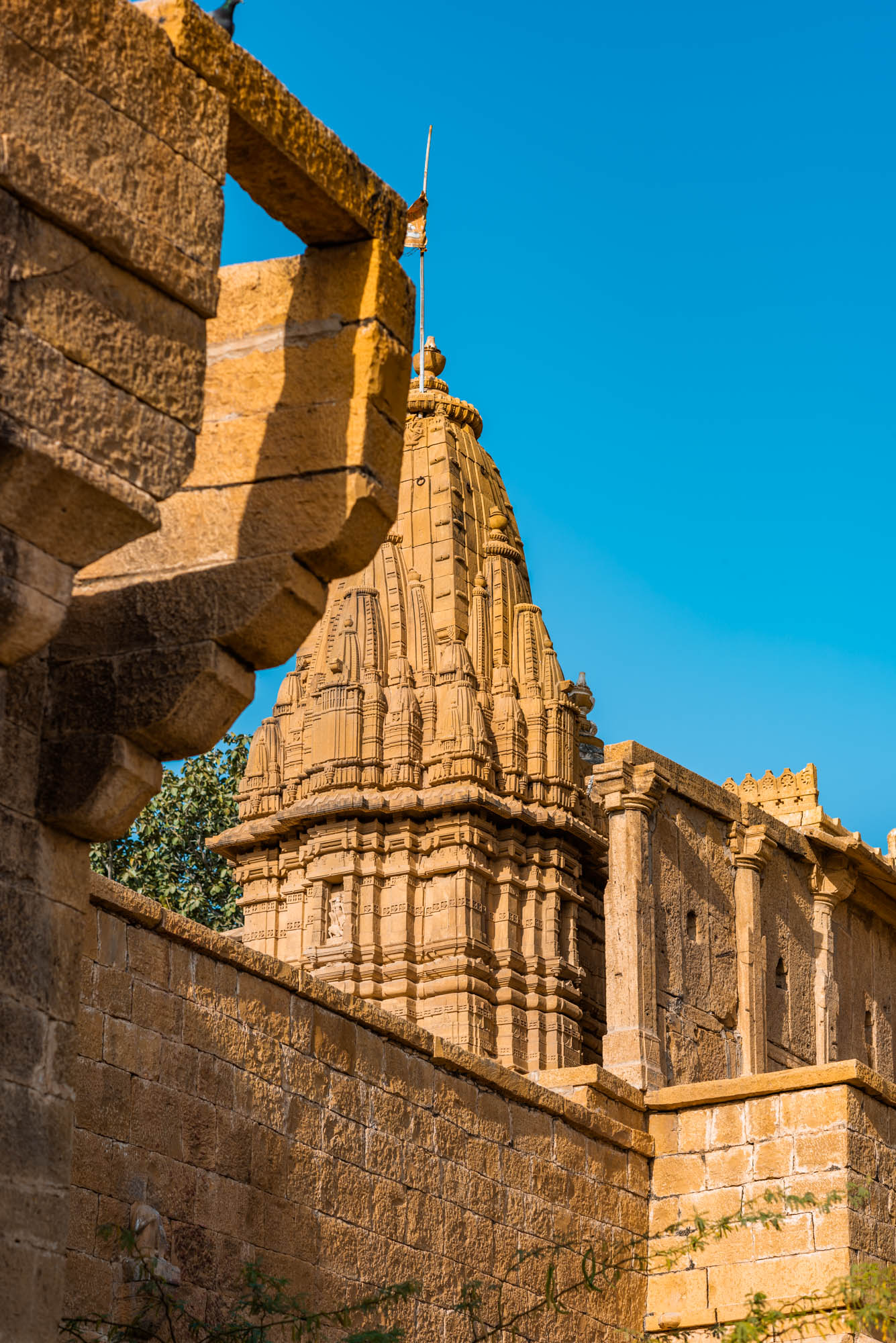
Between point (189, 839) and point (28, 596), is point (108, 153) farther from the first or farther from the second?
point (189, 839)

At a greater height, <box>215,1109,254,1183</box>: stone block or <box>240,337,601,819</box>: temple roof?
<box>240,337,601,819</box>: temple roof

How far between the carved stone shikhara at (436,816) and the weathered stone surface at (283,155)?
14195mm

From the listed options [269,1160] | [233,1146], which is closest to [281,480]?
[233,1146]

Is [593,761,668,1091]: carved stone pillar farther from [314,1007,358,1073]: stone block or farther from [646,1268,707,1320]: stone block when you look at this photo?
[314,1007,358,1073]: stone block

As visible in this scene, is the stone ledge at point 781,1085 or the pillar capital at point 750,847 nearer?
the stone ledge at point 781,1085

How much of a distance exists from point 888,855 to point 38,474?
19808mm

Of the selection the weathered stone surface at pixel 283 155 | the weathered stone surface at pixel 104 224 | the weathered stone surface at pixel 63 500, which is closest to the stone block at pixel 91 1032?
the weathered stone surface at pixel 283 155

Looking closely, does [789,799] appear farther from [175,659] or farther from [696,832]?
[175,659]

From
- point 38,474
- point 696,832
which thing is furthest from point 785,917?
point 38,474

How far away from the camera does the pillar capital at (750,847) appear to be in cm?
1556

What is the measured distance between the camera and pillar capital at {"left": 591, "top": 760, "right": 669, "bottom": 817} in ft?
46.6

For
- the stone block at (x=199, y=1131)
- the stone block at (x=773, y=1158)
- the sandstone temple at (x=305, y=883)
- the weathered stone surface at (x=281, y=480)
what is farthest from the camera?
the stone block at (x=773, y=1158)

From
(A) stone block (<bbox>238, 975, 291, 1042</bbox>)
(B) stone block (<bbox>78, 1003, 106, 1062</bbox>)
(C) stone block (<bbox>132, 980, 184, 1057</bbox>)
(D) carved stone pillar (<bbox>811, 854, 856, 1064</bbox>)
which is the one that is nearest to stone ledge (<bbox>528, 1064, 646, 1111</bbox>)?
(A) stone block (<bbox>238, 975, 291, 1042</bbox>)

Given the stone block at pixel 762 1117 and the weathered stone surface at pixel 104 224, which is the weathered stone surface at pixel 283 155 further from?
the stone block at pixel 762 1117
